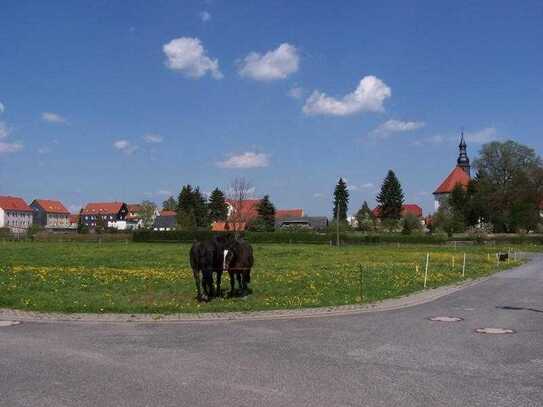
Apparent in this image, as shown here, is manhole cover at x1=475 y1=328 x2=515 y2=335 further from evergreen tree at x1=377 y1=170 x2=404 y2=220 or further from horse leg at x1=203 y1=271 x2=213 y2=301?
evergreen tree at x1=377 y1=170 x2=404 y2=220

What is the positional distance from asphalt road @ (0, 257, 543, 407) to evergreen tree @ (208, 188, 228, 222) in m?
133

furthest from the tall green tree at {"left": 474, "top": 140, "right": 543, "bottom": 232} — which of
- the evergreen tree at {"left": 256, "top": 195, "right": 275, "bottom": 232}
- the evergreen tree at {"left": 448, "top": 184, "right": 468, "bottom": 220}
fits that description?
the evergreen tree at {"left": 256, "top": 195, "right": 275, "bottom": 232}

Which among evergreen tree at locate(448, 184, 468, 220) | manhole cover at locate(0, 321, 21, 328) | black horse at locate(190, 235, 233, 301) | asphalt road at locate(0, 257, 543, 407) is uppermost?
evergreen tree at locate(448, 184, 468, 220)

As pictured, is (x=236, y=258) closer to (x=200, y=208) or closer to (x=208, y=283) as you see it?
(x=208, y=283)

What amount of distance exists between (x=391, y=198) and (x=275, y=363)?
13586 cm

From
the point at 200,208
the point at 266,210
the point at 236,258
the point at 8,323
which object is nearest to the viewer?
the point at 8,323

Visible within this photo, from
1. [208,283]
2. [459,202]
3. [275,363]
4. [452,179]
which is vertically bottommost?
[275,363]

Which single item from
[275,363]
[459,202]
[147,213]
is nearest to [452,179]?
[459,202]

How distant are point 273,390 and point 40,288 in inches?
523

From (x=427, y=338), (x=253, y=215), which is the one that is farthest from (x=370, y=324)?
(x=253, y=215)

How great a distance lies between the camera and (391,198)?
14188 cm

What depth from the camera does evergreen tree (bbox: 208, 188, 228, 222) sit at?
14625 centimetres

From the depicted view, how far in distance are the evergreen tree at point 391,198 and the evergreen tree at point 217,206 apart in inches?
1474

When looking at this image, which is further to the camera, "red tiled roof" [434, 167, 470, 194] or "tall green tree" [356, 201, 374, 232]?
"red tiled roof" [434, 167, 470, 194]
